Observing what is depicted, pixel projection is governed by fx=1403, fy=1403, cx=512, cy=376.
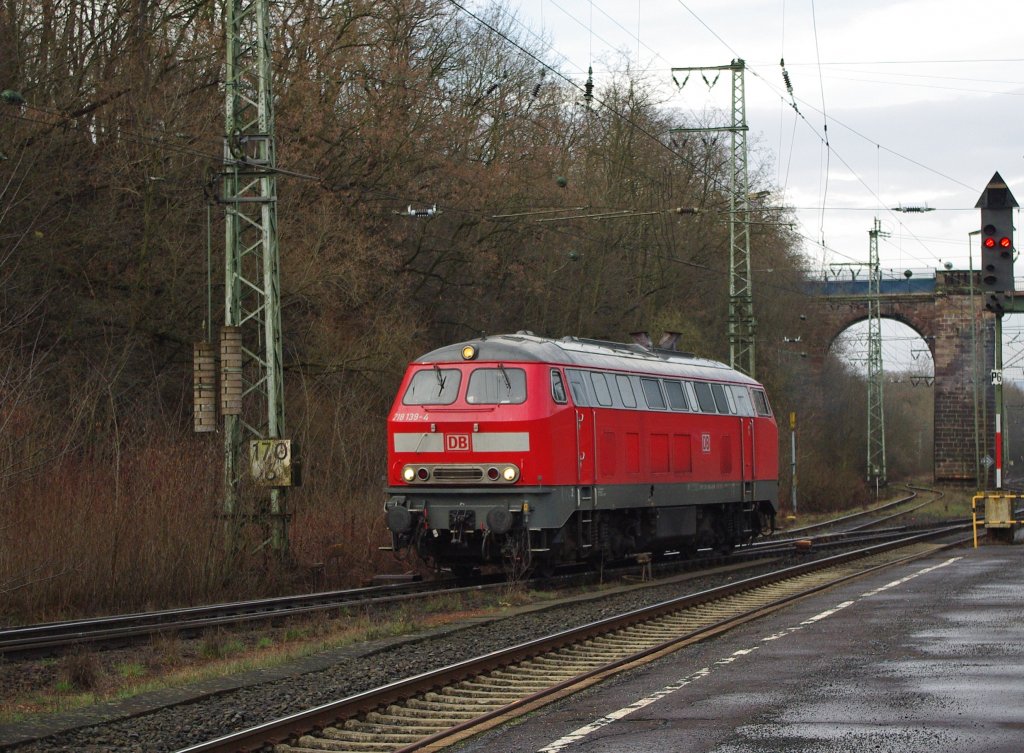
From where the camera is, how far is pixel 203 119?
27.5 meters

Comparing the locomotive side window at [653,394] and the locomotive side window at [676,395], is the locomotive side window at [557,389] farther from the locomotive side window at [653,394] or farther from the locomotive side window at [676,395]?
the locomotive side window at [676,395]

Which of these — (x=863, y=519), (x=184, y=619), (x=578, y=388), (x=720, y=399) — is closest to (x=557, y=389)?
(x=578, y=388)

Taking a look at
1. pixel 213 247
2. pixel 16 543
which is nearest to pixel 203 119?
pixel 213 247

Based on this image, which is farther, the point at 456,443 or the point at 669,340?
the point at 669,340

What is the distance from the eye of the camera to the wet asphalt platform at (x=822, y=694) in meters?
8.59

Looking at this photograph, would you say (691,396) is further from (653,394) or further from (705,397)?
(653,394)

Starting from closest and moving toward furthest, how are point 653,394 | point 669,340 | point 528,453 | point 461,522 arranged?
point 528,453, point 461,522, point 653,394, point 669,340

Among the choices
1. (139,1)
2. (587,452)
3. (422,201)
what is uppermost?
(139,1)

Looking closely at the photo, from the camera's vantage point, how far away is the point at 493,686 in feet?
37.7

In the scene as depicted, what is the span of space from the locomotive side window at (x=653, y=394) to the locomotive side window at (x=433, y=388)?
3607 millimetres

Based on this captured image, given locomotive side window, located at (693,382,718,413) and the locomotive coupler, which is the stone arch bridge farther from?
the locomotive coupler

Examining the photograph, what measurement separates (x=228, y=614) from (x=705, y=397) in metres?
10.8

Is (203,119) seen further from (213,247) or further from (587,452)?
(587,452)

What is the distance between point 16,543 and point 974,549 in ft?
58.7
